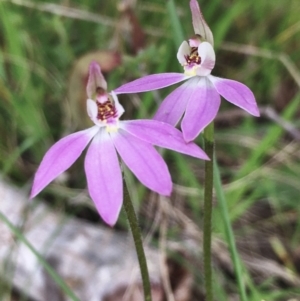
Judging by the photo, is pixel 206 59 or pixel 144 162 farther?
pixel 206 59

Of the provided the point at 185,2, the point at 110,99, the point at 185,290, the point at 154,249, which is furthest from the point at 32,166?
the point at 110,99

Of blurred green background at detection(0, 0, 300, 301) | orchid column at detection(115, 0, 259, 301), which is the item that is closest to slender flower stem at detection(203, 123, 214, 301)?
orchid column at detection(115, 0, 259, 301)

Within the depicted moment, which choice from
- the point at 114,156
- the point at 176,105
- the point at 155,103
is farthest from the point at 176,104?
the point at 155,103

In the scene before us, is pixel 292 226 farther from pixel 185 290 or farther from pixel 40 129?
pixel 40 129

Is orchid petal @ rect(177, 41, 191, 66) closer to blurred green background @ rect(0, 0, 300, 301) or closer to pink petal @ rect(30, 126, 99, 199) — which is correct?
pink petal @ rect(30, 126, 99, 199)

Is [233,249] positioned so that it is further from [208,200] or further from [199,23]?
[199,23]

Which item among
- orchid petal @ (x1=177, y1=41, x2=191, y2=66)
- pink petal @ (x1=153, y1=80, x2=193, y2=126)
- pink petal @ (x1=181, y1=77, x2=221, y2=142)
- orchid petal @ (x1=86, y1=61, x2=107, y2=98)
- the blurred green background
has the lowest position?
pink petal @ (x1=181, y1=77, x2=221, y2=142)

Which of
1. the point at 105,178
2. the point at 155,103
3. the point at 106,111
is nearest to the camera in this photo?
the point at 105,178
